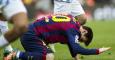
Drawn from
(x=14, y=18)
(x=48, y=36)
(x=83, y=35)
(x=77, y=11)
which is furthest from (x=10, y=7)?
(x=77, y=11)

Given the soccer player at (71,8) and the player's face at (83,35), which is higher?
the player's face at (83,35)

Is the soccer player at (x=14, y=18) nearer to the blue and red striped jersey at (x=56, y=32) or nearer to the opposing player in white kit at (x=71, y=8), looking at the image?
the blue and red striped jersey at (x=56, y=32)

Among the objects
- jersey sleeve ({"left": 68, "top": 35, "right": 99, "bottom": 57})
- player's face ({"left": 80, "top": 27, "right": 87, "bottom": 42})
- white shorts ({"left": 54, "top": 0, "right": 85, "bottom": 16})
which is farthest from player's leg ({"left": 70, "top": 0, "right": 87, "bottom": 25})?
jersey sleeve ({"left": 68, "top": 35, "right": 99, "bottom": 57})

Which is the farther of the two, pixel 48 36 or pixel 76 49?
pixel 48 36

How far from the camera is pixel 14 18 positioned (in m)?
7.52

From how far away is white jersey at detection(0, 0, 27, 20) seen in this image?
7.61 m

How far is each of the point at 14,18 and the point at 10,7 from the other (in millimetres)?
227

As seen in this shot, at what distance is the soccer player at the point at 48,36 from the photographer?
1020 centimetres

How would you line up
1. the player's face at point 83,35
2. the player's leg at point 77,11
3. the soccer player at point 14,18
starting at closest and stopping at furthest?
the soccer player at point 14,18, the player's face at point 83,35, the player's leg at point 77,11

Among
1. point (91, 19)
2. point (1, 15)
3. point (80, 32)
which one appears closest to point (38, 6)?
point (91, 19)

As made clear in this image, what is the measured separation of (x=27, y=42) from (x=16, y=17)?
9.40 ft

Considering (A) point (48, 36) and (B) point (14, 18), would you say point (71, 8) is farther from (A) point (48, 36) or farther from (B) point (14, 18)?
(B) point (14, 18)

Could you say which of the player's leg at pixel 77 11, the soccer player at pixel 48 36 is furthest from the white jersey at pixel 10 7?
the player's leg at pixel 77 11

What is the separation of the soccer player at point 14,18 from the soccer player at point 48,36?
250 cm
